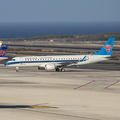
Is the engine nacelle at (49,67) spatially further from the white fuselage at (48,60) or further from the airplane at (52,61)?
the white fuselage at (48,60)

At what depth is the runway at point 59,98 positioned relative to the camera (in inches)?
1186

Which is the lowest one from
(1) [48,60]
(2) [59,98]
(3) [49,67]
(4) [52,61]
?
(2) [59,98]

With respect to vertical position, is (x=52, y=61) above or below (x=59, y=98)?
above

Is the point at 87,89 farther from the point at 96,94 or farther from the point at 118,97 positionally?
the point at 118,97

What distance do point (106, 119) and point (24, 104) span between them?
445 inches

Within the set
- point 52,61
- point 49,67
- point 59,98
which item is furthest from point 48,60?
point 59,98

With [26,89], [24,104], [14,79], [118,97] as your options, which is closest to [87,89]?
[118,97]

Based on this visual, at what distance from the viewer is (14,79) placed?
177 ft

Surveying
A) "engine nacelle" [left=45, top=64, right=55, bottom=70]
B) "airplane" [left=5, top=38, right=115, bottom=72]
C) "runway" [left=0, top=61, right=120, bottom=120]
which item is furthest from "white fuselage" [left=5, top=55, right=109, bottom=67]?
"runway" [left=0, top=61, right=120, bottom=120]

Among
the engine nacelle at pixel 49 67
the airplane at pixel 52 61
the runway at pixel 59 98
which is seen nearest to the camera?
the runway at pixel 59 98

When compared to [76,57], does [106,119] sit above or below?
below

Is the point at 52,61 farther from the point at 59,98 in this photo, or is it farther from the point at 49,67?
the point at 59,98

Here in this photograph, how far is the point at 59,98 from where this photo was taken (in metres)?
38.5

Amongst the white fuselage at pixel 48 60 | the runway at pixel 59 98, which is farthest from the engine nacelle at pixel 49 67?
the runway at pixel 59 98
